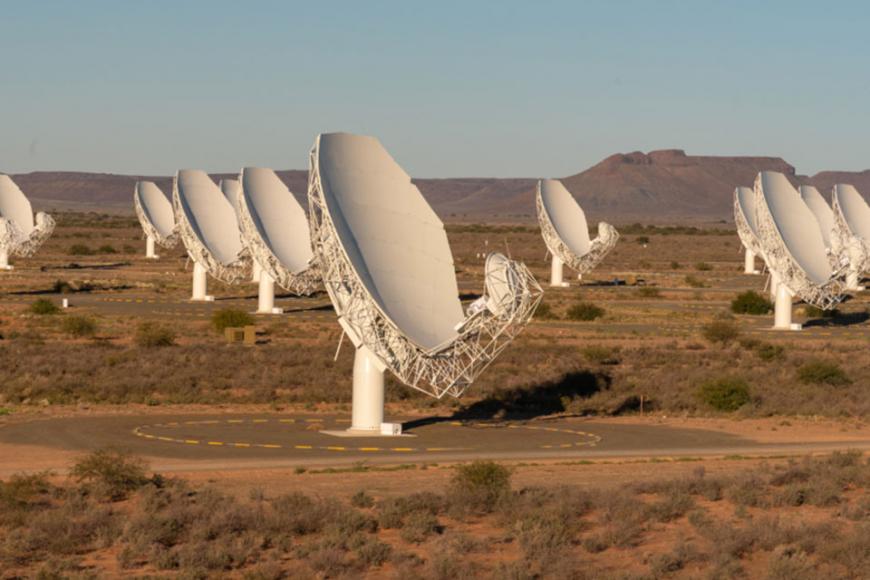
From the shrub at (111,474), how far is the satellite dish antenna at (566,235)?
266ft

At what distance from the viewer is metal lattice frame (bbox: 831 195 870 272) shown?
10894 centimetres

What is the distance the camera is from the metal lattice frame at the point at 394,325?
40375 mm

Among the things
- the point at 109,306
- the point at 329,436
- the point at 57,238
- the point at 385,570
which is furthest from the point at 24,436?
the point at 57,238

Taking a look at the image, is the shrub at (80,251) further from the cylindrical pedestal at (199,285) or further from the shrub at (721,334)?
the shrub at (721,334)

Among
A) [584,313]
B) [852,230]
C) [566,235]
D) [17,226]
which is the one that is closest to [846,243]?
[852,230]

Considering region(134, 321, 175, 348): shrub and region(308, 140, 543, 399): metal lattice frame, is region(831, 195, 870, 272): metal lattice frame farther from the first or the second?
region(308, 140, 543, 399): metal lattice frame

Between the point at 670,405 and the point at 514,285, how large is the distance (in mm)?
12836

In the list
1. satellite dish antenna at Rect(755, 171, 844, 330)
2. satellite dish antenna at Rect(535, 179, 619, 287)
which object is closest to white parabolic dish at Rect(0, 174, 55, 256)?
satellite dish antenna at Rect(535, 179, 619, 287)

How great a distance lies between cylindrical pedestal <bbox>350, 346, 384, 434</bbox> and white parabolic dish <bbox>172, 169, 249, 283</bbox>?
47830mm

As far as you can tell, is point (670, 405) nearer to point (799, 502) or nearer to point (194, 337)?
point (799, 502)

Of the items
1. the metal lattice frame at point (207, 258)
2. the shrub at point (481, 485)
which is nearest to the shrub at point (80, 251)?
the metal lattice frame at point (207, 258)

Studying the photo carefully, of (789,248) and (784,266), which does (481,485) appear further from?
(789,248)

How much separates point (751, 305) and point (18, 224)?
59.3 meters

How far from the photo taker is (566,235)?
11488cm
